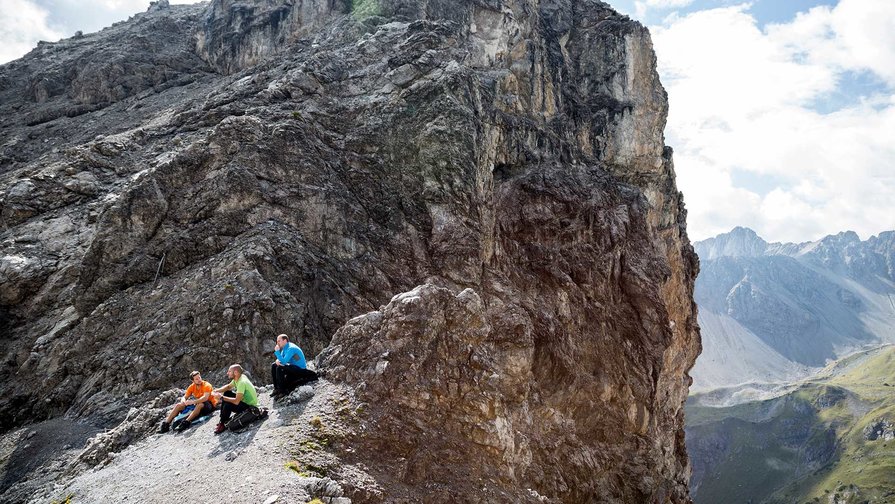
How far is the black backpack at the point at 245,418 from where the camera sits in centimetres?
1548

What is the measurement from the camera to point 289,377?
16984 millimetres

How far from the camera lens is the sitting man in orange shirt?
1753cm

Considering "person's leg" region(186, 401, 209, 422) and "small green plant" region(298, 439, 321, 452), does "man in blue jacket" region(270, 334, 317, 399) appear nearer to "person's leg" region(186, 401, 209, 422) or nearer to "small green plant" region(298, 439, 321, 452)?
"person's leg" region(186, 401, 209, 422)

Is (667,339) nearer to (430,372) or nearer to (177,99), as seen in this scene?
(430,372)

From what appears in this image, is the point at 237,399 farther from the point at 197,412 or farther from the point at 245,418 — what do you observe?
the point at 197,412

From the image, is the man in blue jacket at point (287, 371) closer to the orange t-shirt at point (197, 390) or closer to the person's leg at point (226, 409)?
the person's leg at point (226, 409)

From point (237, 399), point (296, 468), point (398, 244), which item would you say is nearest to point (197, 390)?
point (237, 399)

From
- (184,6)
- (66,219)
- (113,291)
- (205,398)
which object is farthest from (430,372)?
(184,6)

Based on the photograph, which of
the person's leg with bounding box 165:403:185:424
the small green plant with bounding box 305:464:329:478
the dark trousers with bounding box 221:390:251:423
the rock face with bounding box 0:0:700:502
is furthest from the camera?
the rock face with bounding box 0:0:700:502

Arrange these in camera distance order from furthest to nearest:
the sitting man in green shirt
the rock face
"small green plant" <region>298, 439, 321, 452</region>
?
the rock face
the sitting man in green shirt
"small green plant" <region>298, 439, 321, 452</region>

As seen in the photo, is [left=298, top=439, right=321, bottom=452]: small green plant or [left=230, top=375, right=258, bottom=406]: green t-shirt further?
[left=230, top=375, right=258, bottom=406]: green t-shirt

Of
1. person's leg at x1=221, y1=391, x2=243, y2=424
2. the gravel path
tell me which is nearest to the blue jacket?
the gravel path

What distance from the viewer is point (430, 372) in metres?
18.5

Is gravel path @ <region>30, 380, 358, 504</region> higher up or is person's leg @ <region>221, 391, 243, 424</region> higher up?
person's leg @ <region>221, 391, 243, 424</region>
